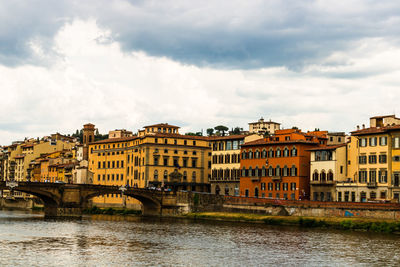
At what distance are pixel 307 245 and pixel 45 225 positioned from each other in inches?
1543

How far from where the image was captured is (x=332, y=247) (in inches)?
2397

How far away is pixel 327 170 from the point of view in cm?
9800

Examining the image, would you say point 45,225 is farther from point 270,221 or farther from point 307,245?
point 307,245

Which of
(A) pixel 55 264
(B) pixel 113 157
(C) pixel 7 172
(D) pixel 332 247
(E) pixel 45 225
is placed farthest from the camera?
(C) pixel 7 172

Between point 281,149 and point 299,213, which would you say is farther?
→ point 281,149

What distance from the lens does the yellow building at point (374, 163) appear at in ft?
288

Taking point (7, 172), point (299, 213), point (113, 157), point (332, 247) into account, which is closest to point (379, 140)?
point (299, 213)

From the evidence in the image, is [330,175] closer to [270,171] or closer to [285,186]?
[285,186]

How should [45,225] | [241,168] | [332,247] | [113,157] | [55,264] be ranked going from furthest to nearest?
[113,157], [241,168], [45,225], [332,247], [55,264]

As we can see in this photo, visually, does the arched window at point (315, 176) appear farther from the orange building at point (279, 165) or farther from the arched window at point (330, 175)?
the orange building at point (279, 165)

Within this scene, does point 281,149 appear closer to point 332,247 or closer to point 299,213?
point 299,213

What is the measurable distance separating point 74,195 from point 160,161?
27468mm

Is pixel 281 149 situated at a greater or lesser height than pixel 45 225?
greater

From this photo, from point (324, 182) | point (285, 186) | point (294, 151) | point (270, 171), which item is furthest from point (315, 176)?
point (270, 171)
